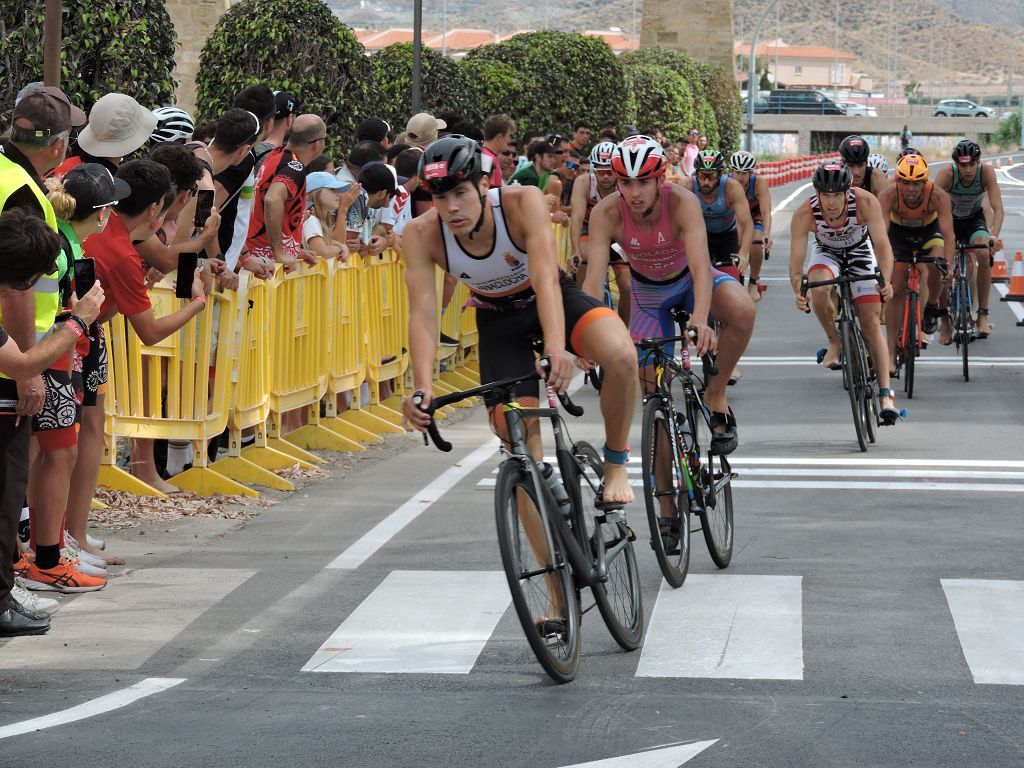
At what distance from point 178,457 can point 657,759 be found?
5590 millimetres

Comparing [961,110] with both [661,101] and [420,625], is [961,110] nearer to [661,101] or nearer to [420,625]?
[661,101]

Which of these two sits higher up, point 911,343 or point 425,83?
point 425,83

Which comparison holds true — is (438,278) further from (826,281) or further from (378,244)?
(826,281)

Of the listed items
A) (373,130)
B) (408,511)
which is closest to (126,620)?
(408,511)

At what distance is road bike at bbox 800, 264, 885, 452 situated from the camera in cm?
1228

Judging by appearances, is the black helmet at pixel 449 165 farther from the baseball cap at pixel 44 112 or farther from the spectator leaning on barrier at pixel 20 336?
the baseball cap at pixel 44 112

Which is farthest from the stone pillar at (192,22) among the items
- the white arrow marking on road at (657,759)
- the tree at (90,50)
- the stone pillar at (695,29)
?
the stone pillar at (695,29)

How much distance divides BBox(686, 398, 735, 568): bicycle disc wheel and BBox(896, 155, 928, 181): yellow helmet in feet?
22.7

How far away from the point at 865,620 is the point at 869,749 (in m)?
1.88

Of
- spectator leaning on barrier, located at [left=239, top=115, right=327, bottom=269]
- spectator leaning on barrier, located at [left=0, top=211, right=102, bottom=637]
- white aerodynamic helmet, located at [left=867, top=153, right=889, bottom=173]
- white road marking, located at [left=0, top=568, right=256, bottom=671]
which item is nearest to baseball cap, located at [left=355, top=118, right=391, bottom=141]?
spectator leaning on barrier, located at [left=239, top=115, right=327, bottom=269]

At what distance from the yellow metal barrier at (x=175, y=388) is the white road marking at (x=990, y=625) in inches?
166

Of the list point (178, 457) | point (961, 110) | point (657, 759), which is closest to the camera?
point (657, 759)

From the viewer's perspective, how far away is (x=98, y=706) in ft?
20.6

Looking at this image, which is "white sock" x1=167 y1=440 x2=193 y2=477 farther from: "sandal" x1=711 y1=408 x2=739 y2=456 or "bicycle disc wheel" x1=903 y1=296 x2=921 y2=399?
"bicycle disc wheel" x1=903 y1=296 x2=921 y2=399
